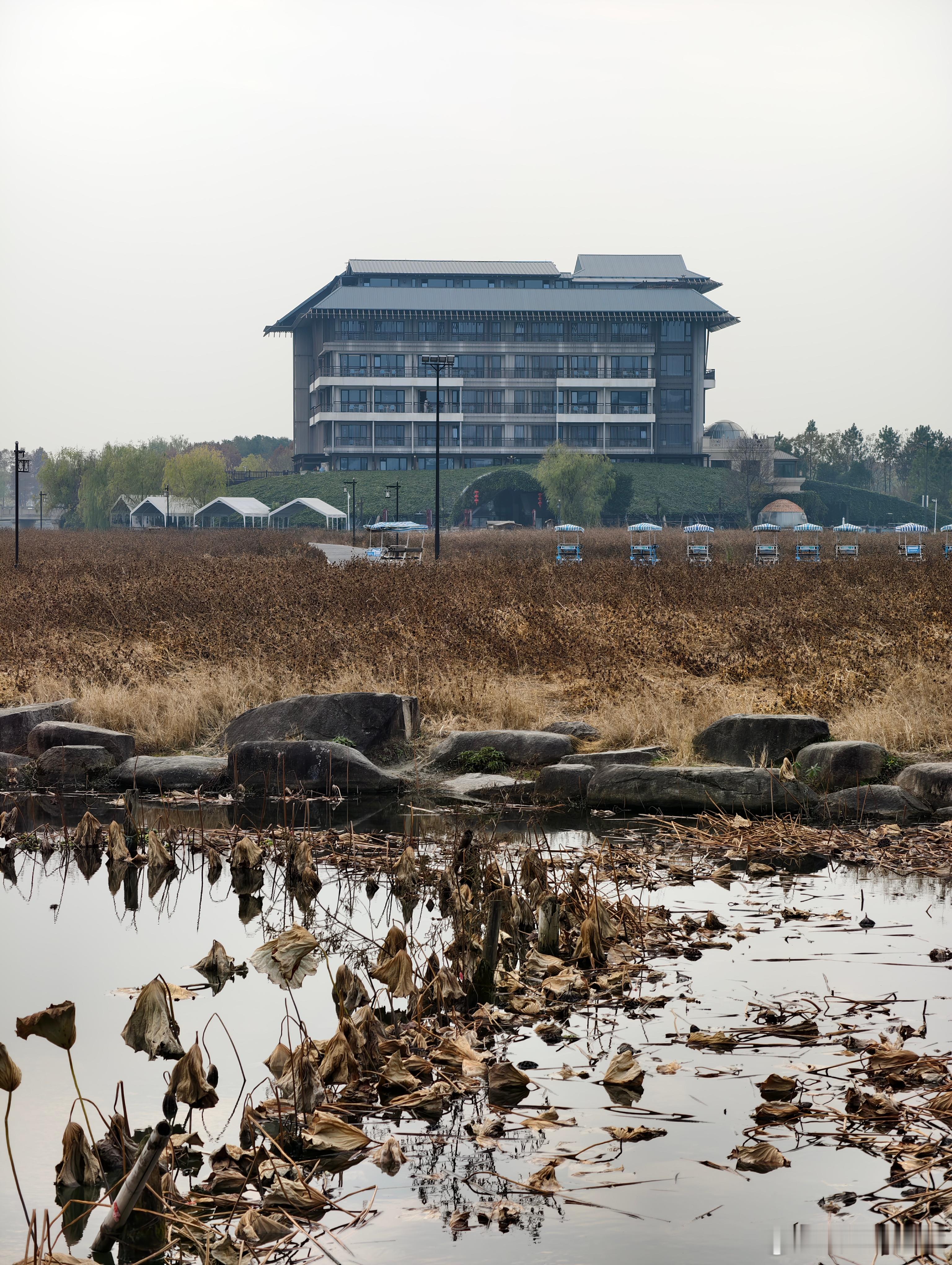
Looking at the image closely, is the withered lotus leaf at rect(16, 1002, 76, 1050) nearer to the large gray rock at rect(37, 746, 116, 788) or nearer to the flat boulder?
the large gray rock at rect(37, 746, 116, 788)

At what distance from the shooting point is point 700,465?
114 meters

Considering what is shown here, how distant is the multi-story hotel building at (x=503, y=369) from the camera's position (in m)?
107

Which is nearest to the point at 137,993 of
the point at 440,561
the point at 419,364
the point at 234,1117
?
the point at 234,1117

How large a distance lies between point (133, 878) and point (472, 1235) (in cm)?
457

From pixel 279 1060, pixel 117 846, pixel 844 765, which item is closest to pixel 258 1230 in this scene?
pixel 279 1060

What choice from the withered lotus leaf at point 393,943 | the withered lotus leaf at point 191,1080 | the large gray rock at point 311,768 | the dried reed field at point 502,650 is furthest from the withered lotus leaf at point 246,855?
the dried reed field at point 502,650

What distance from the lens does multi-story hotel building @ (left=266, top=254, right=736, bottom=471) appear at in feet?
352

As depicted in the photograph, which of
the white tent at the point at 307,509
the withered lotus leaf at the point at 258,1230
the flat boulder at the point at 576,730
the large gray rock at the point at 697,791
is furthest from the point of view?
the white tent at the point at 307,509

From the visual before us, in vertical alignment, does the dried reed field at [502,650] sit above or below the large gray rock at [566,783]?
above

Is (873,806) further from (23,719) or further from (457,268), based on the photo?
(457,268)

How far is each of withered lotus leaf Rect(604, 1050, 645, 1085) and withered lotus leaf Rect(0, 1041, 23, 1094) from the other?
5.95 ft

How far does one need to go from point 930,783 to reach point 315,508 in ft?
286

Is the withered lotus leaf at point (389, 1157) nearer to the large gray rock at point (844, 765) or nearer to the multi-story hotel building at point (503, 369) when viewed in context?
the large gray rock at point (844, 765)

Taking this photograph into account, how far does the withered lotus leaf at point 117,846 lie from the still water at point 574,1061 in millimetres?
253
